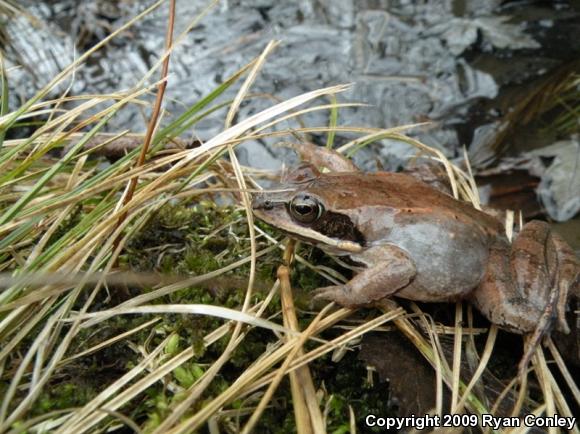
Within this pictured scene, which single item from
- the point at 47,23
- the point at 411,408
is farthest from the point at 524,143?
the point at 47,23

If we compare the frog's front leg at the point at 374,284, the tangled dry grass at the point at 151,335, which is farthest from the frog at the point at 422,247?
the tangled dry grass at the point at 151,335

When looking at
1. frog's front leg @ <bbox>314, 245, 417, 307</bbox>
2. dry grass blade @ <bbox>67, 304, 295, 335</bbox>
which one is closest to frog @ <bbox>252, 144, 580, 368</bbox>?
frog's front leg @ <bbox>314, 245, 417, 307</bbox>

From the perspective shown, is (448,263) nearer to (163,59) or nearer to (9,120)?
(163,59)

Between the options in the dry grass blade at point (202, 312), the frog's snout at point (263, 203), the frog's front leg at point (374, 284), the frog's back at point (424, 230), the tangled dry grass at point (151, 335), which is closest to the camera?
the tangled dry grass at point (151, 335)

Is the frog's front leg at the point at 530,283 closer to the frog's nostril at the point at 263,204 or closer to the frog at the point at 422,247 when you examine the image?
the frog at the point at 422,247

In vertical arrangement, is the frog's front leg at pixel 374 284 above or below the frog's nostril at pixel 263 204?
below

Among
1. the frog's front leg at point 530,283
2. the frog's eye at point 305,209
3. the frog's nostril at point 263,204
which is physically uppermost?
the frog's nostril at point 263,204
